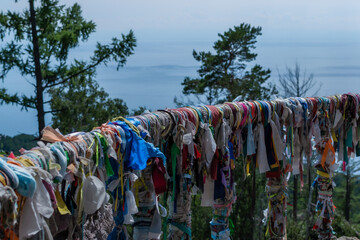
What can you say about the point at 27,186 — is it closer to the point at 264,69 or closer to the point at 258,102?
the point at 258,102

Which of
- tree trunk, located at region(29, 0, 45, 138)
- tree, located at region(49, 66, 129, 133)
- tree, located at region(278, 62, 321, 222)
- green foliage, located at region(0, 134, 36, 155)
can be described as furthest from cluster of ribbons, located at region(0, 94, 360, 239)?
green foliage, located at region(0, 134, 36, 155)

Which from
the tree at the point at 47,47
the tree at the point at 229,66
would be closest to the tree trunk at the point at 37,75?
the tree at the point at 47,47

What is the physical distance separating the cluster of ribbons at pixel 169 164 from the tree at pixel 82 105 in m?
10.7

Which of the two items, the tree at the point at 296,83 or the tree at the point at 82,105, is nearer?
the tree at the point at 82,105

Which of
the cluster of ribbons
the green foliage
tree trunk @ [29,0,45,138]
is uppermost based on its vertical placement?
tree trunk @ [29,0,45,138]

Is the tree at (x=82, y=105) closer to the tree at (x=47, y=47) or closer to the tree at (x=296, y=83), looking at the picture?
the tree at (x=47, y=47)

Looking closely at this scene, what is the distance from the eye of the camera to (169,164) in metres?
3.16

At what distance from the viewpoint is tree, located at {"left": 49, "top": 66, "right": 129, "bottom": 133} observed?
14.8 meters

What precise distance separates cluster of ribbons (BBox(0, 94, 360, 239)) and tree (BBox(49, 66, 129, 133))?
1072 cm

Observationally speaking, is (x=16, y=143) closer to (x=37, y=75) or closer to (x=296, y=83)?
(x=37, y=75)

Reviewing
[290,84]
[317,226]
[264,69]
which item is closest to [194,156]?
[317,226]

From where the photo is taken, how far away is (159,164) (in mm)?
2676

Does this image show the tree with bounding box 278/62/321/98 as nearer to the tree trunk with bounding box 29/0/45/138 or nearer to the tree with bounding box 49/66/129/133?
the tree with bounding box 49/66/129/133

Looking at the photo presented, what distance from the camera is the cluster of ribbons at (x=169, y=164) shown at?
183 cm
